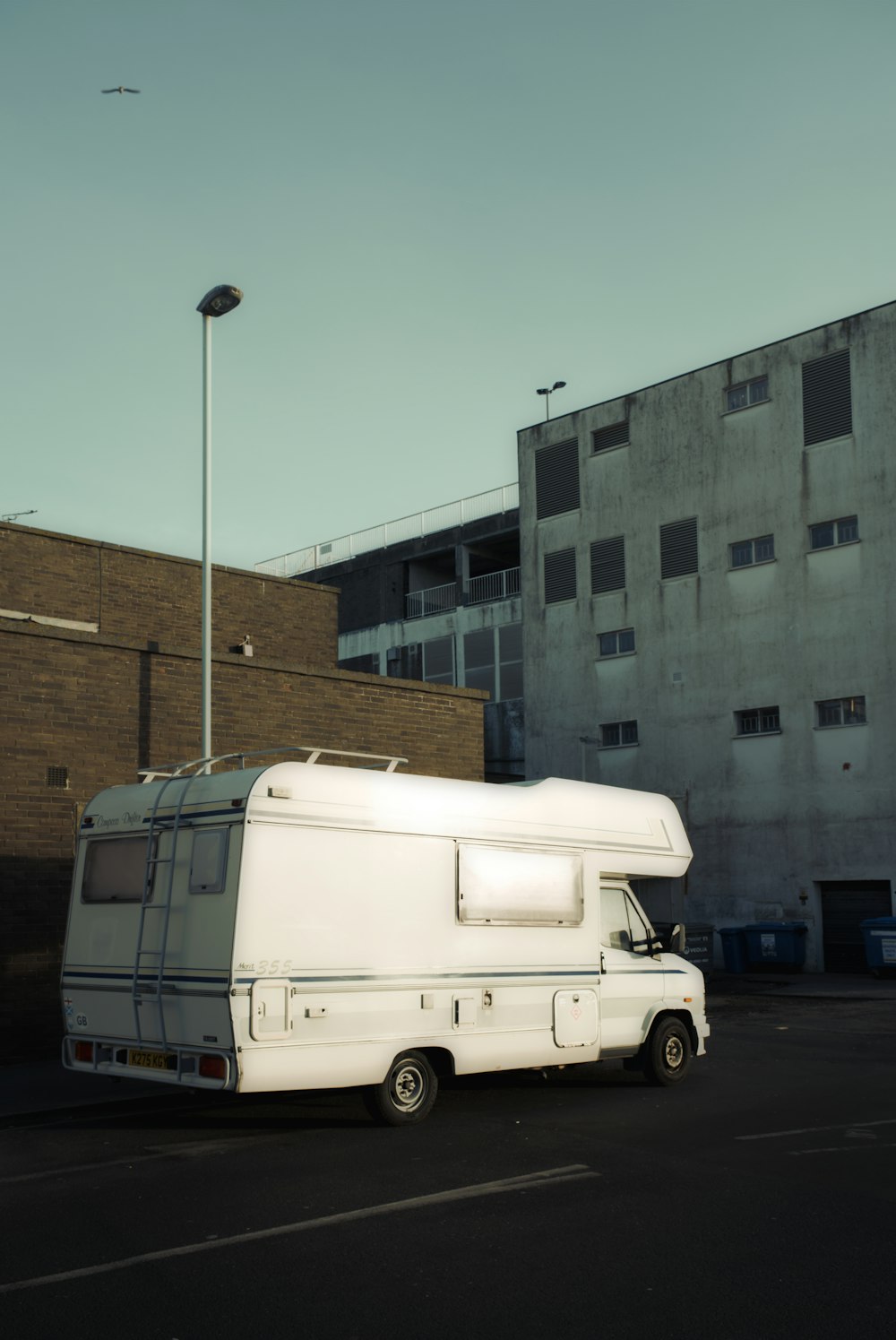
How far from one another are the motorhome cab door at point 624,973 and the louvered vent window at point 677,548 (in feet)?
72.1

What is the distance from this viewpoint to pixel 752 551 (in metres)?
32.5

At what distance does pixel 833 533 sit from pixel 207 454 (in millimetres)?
19126

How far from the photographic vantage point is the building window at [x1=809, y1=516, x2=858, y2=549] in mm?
30609

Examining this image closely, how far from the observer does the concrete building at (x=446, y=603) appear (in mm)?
43281

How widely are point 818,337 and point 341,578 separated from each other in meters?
23.2

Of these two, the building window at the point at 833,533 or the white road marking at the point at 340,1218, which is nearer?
the white road marking at the point at 340,1218

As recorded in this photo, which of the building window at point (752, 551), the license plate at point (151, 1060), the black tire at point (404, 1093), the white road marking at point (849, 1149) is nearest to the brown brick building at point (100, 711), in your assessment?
the license plate at point (151, 1060)

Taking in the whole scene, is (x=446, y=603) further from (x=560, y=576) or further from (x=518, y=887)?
(x=518, y=887)

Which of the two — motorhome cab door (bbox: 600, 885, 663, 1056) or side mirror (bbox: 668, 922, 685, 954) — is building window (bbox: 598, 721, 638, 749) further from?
motorhome cab door (bbox: 600, 885, 663, 1056)

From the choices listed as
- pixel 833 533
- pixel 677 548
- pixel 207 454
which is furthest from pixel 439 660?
pixel 207 454

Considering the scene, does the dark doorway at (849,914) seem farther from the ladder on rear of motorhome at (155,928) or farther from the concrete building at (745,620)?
the ladder on rear of motorhome at (155,928)

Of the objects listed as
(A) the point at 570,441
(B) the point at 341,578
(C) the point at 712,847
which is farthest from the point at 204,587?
(B) the point at 341,578

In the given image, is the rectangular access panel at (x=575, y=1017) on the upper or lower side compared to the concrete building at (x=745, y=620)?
lower

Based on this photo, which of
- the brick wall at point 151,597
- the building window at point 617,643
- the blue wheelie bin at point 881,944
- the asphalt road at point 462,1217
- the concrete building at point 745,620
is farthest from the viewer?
the building window at point 617,643
